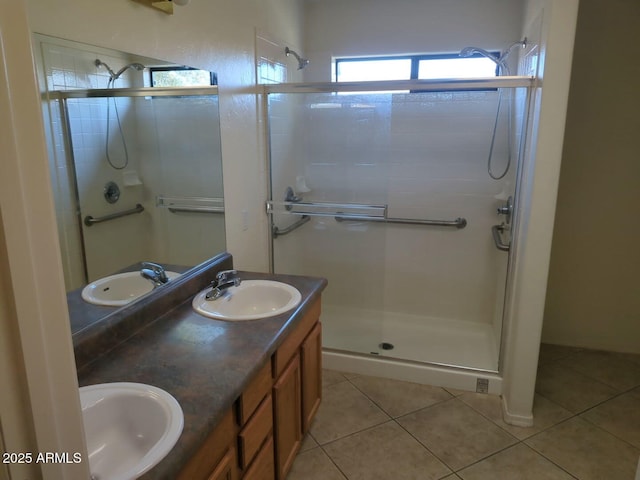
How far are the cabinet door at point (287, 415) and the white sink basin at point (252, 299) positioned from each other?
0.91 ft

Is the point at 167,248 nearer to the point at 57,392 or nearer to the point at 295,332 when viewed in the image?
the point at 295,332

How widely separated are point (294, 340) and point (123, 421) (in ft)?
2.57

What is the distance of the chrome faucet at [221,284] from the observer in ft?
6.41

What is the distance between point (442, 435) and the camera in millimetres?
2283

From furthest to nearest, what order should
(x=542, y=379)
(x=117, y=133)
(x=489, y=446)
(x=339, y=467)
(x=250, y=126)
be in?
(x=542, y=379), (x=250, y=126), (x=489, y=446), (x=339, y=467), (x=117, y=133)

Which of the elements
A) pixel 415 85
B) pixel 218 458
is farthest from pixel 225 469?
pixel 415 85

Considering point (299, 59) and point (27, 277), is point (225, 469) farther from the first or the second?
point (299, 59)

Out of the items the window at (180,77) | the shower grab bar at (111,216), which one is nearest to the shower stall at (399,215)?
the window at (180,77)


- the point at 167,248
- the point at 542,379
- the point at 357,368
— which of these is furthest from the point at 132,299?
the point at 542,379

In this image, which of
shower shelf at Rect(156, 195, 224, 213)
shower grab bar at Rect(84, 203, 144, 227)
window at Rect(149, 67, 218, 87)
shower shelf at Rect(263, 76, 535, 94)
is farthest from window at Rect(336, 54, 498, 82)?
shower grab bar at Rect(84, 203, 144, 227)

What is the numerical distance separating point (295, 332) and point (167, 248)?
68 cm

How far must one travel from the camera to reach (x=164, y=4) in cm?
169

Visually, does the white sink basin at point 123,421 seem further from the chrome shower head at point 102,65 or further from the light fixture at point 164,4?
the light fixture at point 164,4

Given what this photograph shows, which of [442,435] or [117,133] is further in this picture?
[442,435]
